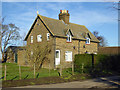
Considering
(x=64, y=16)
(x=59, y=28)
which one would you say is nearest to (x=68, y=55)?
(x=59, y=28)

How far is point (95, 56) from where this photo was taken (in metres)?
23.0

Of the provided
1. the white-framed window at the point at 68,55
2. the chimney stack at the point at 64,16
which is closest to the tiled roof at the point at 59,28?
the chimney stack at the point at 64,16

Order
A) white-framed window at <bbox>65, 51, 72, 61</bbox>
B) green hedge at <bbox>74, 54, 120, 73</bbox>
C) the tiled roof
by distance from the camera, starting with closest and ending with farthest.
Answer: green hedge at <bbox>74, 54, 120, 73</bbox>, the tiled roof, white-framed window at <bbox>65, 51, 72, 61</bbox>

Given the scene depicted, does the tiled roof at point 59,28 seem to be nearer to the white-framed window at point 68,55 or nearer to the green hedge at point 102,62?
the white-framed window at point 68,55

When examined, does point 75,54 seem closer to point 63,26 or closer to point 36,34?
point 63,26

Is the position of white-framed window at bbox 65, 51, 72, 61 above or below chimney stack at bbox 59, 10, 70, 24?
below

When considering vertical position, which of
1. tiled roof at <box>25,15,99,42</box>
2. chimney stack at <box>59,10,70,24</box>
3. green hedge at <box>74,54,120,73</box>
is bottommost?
green hedge at <box>74,54,120,73</box>

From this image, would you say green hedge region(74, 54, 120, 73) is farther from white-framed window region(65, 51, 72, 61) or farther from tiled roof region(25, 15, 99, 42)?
tiled roof region(25, 15, 99, 42)

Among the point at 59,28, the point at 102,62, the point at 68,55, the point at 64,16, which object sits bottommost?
the point at 102,62

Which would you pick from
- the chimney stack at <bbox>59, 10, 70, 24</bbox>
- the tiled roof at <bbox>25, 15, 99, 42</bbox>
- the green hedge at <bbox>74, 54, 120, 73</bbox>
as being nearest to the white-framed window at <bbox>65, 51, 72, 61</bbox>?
the green hedge at <bbox>74, 54, 120, 73</bbox>

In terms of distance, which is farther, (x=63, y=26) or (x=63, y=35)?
(x=63, y=26)

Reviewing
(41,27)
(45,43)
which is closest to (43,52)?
(45,43)

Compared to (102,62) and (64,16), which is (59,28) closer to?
(64,16)

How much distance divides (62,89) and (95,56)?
13479 millimetres
